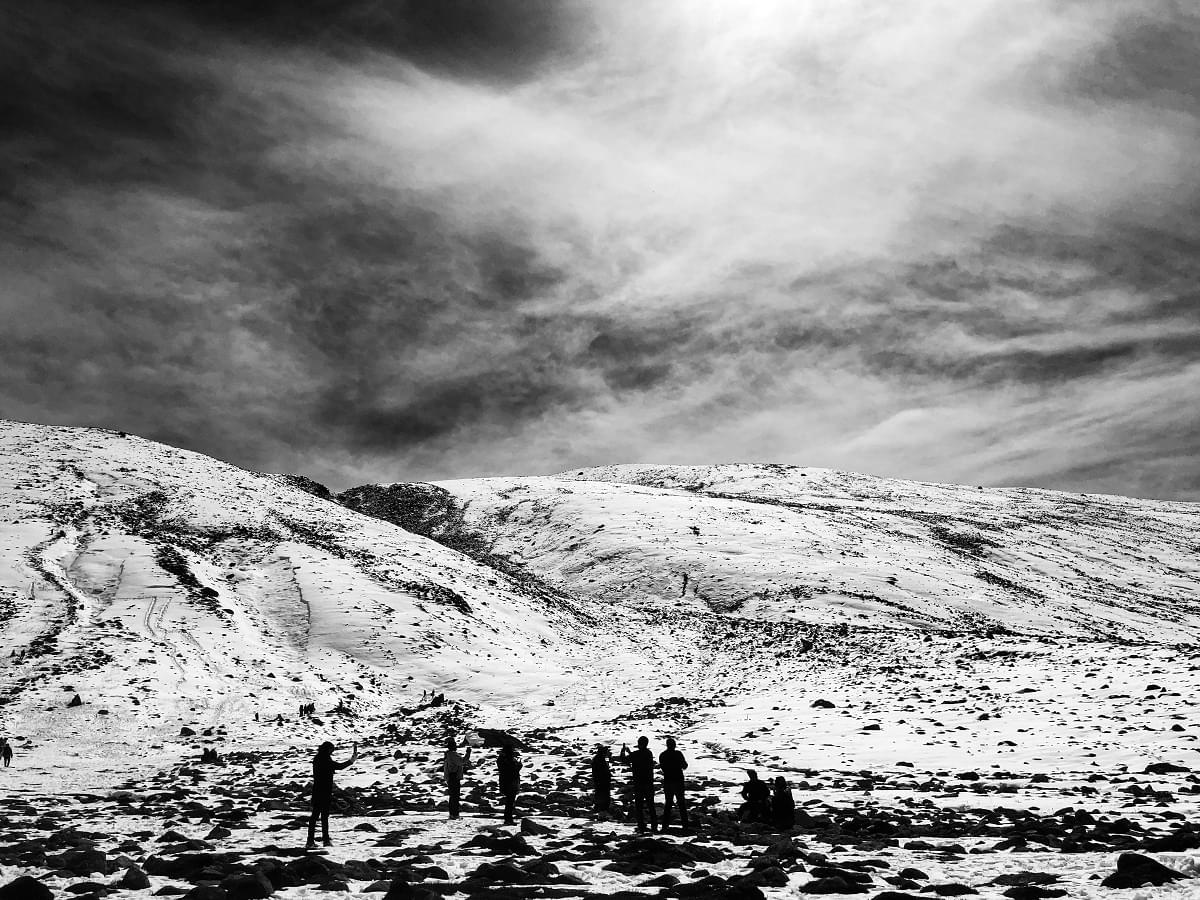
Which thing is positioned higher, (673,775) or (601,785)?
(673,775)

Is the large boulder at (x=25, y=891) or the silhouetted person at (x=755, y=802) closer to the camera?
the large boulder at (x=25, y=891)

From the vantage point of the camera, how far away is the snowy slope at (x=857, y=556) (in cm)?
6328

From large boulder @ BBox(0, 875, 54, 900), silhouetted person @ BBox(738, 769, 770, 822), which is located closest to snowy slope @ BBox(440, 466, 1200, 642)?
silhouetted person @ BBox(738, 769, 770, 822)

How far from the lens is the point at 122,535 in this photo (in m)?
53.7

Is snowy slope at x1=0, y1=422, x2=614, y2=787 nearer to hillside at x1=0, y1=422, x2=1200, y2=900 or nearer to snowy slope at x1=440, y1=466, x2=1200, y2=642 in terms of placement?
hillside at x1=0, y1=422, x2=1200, y2=900

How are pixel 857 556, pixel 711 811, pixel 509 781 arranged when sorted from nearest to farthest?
pixel 509 781
pixel 711 811
pixel 857 556

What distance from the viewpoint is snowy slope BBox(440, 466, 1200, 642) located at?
6328 centimetres

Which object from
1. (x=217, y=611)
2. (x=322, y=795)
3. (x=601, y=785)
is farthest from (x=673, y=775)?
(x=217, y=611)

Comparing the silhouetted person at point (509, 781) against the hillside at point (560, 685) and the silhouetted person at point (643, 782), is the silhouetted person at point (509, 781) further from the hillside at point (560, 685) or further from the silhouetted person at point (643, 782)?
the silhouetted person at point (643, 782)

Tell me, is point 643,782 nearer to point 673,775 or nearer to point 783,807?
point 673,775

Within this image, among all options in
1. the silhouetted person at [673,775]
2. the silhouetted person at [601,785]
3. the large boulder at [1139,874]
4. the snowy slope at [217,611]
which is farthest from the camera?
the snowy slope at [217,611]

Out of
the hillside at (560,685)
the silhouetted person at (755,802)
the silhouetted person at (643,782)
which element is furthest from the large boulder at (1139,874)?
the silhouetted person at (643,782)

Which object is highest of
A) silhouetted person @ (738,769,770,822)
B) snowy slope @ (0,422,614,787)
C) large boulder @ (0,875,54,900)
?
snowy slope @ (0,422,614,787)

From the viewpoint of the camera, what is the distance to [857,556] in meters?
77.0
